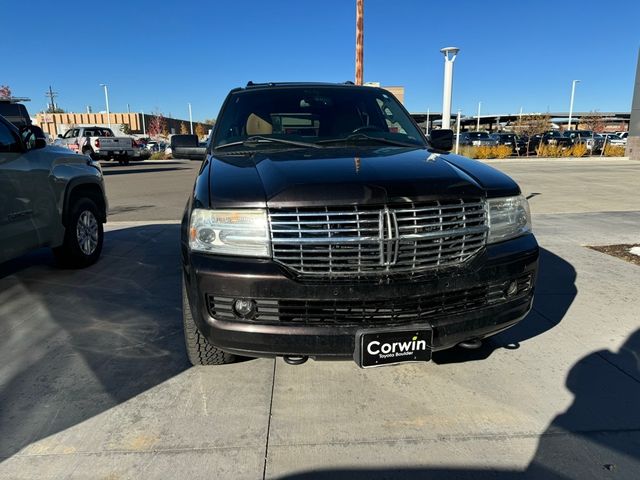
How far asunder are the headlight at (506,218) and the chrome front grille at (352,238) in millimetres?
413

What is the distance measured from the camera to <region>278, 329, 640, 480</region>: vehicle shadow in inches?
85.4

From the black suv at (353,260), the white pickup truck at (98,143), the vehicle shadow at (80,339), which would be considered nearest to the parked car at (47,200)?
the vehicle shadow at (80,339)

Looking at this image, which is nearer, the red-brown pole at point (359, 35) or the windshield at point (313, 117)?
the windshield at point (313, 117)

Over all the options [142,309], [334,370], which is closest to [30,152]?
[142,309]

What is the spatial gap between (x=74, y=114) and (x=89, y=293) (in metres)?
84.6

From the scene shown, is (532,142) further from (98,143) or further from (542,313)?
(542,313)

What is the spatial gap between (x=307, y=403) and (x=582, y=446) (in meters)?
1.43

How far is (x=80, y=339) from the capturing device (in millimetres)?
3543

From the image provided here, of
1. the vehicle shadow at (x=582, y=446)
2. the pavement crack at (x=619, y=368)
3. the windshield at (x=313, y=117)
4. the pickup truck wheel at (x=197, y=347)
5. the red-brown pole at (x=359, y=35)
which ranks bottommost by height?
the vehicle shadow at (x=582, y=446)

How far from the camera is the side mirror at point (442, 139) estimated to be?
3930 mm

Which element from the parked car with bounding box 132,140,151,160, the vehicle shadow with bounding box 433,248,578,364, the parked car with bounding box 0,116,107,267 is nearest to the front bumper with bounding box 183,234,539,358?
the vehicle shadow with bounding box 433,248,578,364

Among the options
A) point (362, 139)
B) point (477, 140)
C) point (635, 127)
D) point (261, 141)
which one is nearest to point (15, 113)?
point (261, 141)

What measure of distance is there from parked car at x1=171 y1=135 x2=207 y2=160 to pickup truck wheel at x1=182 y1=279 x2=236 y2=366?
1689mm

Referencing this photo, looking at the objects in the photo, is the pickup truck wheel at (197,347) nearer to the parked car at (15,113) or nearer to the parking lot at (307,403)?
the parking lot at (307,403)
